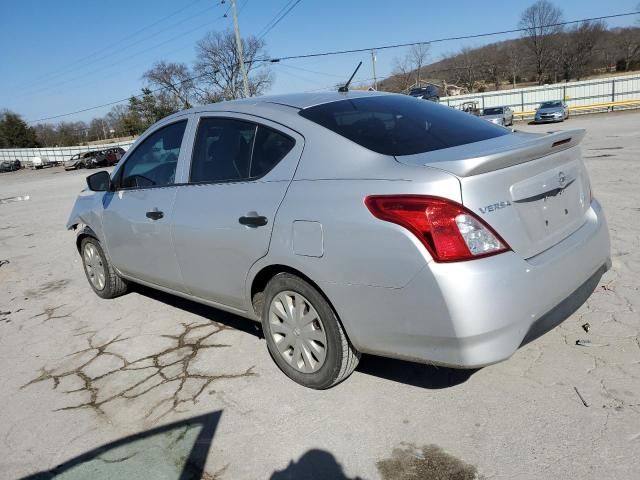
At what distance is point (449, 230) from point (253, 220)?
3.98 feet

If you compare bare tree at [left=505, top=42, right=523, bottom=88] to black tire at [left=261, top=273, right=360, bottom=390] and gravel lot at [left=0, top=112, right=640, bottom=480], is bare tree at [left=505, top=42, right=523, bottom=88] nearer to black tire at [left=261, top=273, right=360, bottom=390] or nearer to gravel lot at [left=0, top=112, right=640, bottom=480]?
gravel lot at [left=0, top=112, right=640, bottom=480]

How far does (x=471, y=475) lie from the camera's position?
223cm

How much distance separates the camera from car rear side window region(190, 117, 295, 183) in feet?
10.0

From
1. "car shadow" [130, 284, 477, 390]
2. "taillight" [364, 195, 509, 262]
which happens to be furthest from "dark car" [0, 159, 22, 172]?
"taillight" [364, 195, 509, 262]

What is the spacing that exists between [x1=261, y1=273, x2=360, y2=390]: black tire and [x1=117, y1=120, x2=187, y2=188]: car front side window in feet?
4.44

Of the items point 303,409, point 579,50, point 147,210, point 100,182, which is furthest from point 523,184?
point 579,50

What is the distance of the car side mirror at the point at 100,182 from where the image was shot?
14.9ft

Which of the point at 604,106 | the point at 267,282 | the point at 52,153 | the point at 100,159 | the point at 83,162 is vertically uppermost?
the point at 267,282

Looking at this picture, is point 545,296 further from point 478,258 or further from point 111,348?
point 111,348

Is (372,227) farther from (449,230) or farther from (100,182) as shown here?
(100,182)

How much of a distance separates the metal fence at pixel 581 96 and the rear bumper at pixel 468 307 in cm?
3711

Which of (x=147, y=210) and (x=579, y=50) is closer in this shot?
(x=147, y=210)

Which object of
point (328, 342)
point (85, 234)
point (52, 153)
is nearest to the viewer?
point (328, 342)

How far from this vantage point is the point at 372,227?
2391mm
